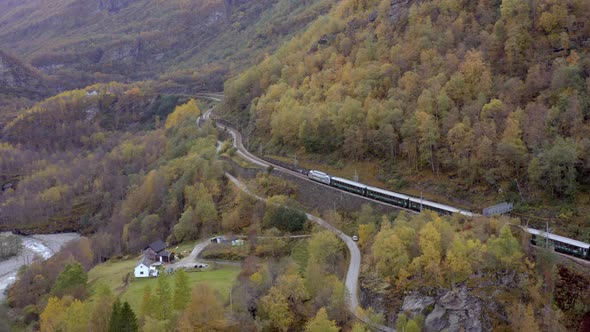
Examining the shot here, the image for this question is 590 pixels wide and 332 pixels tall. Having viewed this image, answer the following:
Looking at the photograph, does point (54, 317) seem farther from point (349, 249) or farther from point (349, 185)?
point (349, 185)

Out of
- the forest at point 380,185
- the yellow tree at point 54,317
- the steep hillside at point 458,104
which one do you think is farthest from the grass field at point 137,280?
the steep hillside at point 458,104

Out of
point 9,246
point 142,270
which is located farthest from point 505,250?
point 9,246

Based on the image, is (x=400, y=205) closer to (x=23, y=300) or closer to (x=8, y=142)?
(x=23, y=300)

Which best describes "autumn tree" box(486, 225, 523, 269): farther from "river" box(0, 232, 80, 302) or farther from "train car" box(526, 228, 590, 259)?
"river" box(0, 232, 80, 302)

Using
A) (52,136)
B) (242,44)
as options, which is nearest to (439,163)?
(52,136)

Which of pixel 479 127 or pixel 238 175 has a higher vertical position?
pixel 479 127

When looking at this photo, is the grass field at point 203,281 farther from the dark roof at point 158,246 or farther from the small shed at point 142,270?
the dark roof at point 158,246

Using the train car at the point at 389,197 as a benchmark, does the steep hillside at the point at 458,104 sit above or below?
above

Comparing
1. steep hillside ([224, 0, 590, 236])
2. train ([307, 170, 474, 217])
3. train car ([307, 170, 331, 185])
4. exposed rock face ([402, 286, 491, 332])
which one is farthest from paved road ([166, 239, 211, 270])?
exposed rock face ([402, 286, 491, 332])
